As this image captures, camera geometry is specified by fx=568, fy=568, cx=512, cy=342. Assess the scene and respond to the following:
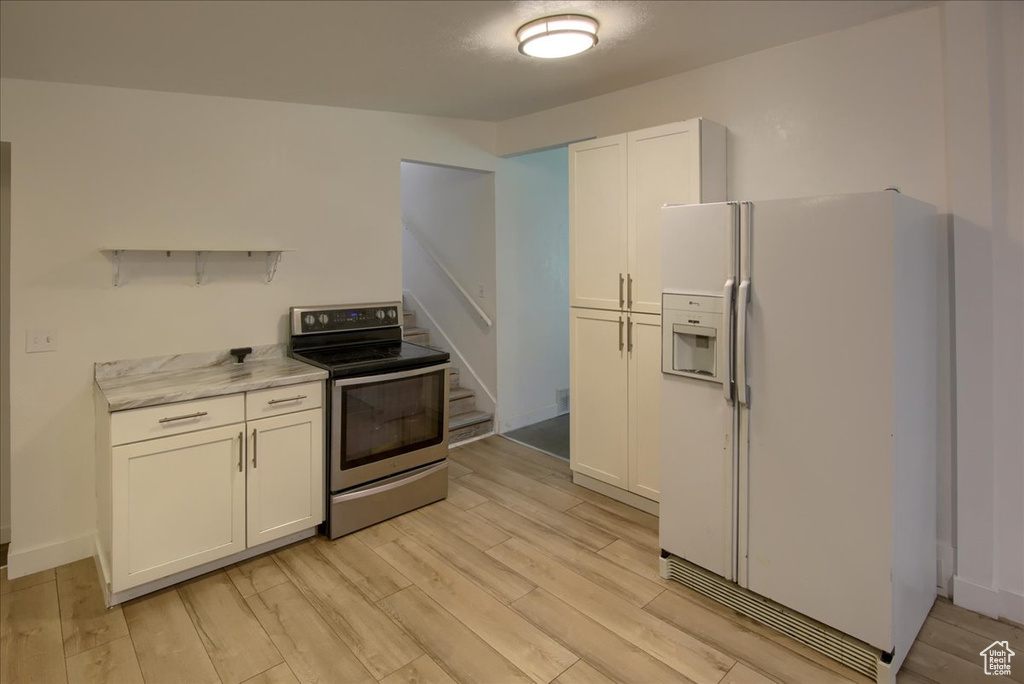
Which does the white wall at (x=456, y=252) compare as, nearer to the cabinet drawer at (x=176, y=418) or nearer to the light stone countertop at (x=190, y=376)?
the light stone countertop at (x=190, y=376)

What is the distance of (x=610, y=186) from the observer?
3.28 m

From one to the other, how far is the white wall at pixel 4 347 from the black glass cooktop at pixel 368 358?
56.1 inches

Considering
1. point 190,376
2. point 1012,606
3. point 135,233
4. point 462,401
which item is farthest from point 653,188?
point 135,233

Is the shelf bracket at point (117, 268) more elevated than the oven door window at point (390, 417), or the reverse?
the shelf bracket at point (117, 268)

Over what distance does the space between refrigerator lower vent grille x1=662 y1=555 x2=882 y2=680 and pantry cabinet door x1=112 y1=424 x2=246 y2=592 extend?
2072 mm

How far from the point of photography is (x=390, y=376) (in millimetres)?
3176

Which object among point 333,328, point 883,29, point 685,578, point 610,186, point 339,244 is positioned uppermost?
point 883,29

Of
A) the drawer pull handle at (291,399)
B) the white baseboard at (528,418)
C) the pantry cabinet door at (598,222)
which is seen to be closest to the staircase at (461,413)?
the white baseboard at (528,418)

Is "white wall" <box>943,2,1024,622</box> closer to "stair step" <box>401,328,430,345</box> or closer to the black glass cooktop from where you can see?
the black glass cooktop

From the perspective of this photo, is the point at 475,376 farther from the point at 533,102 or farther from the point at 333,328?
the point at 533,102

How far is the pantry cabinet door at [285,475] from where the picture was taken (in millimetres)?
2787

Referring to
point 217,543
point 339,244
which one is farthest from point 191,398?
point 339,244

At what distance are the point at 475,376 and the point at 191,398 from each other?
2.55 meters

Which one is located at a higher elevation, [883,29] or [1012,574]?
[883,29]
